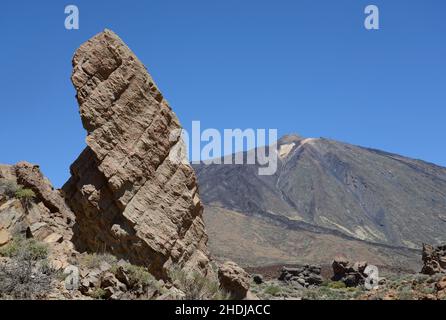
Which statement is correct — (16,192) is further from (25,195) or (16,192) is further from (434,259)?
(434,259)

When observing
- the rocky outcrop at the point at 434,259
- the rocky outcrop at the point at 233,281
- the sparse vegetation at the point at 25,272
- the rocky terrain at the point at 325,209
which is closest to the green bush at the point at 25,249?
the sparse vegetation at the point at 25,272

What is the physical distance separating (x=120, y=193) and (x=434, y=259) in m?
20.1

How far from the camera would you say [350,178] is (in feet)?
590

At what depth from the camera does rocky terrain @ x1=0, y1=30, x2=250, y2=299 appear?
17.2 metres

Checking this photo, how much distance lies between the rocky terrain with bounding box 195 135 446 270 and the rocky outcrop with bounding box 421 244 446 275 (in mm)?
49627

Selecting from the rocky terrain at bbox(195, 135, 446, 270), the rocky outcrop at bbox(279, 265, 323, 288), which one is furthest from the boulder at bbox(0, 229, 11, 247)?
the rocky terrain at bbox(195, 135, 446, 270)

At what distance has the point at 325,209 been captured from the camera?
15538 centimetres

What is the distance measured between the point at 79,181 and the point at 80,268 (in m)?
4.04

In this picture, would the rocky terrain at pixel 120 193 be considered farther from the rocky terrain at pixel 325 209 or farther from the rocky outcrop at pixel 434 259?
the rocky terrain at pixel 325 209

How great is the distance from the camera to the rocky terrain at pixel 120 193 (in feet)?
56.5

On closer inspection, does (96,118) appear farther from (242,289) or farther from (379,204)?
(379,204)

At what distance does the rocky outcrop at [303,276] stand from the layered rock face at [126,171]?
968 inches

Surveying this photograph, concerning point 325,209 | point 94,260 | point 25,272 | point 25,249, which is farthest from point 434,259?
point 325,209

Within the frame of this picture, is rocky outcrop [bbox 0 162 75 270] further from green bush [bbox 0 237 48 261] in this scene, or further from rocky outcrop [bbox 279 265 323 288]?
rocky outcrop [bbox 279 265 323 288]
